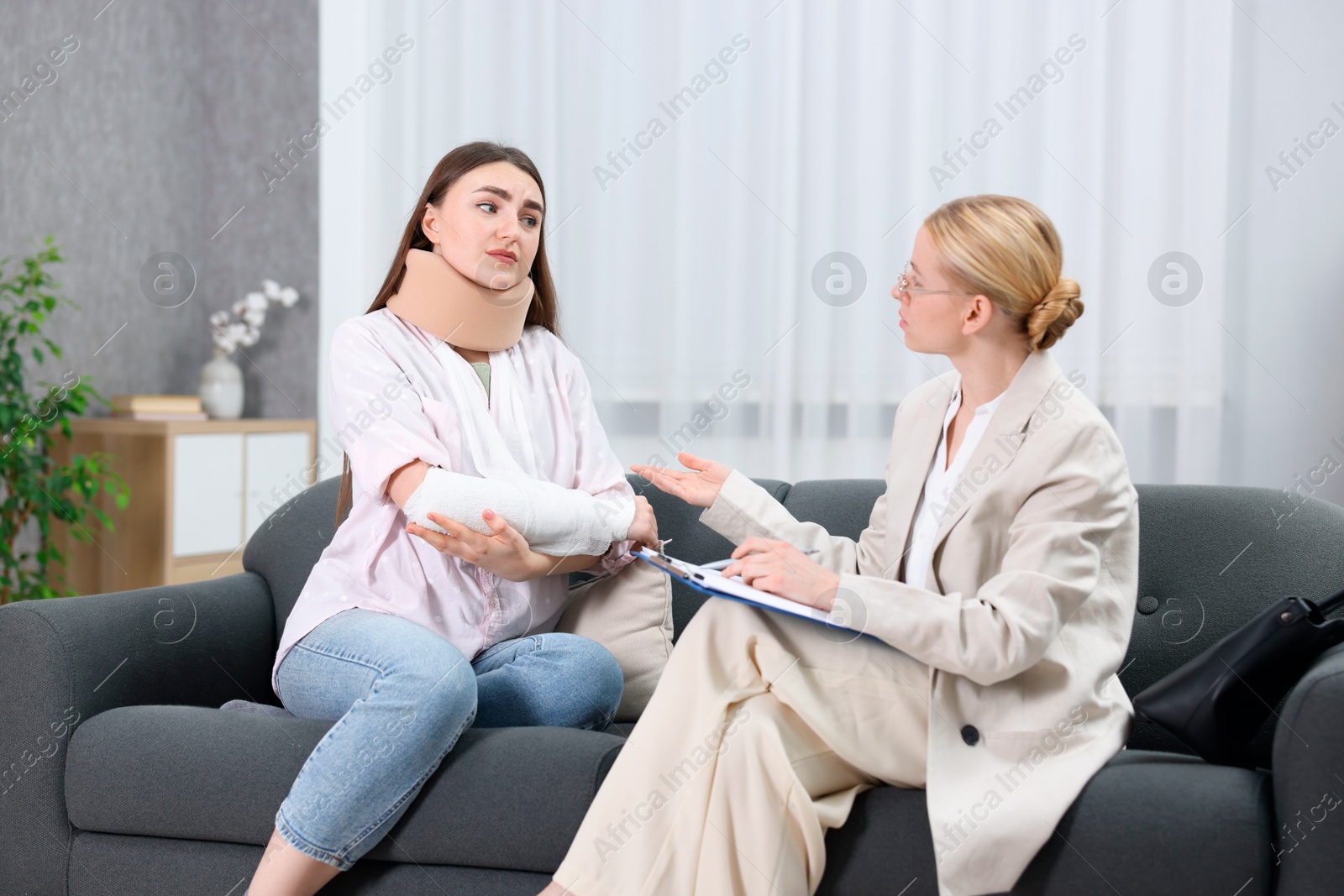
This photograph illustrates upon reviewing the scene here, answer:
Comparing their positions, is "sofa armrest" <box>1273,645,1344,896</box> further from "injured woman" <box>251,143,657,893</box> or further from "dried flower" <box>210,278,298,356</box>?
"dried flower" <box>210,278,298,356</box>

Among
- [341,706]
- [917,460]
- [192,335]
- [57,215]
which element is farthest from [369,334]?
[192,335]

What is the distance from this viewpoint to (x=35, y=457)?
123 inches

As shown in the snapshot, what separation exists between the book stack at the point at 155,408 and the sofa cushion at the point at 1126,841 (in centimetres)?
274

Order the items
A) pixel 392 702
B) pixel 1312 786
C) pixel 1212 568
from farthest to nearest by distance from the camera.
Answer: pixel 1212 568 → pixel 392 702 → pixel 1312 786

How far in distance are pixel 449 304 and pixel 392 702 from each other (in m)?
0.64

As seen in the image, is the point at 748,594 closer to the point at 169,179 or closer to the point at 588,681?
the point at 588,681

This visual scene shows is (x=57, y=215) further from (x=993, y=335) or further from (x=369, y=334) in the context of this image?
(x=993, y=335)

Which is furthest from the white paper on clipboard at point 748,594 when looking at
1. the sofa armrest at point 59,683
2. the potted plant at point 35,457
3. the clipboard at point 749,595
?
the potted plant at point 35,457

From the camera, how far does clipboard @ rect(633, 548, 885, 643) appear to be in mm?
1299

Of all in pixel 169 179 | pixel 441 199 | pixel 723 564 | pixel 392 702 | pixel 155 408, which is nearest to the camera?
pixel 392 702

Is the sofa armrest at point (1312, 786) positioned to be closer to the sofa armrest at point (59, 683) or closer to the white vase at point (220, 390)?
the sofa armrest at point (59, 683)

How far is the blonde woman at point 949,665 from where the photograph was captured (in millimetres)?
1254

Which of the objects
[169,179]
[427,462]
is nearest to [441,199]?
[427,462]

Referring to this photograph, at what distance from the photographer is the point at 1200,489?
5.75 ft
